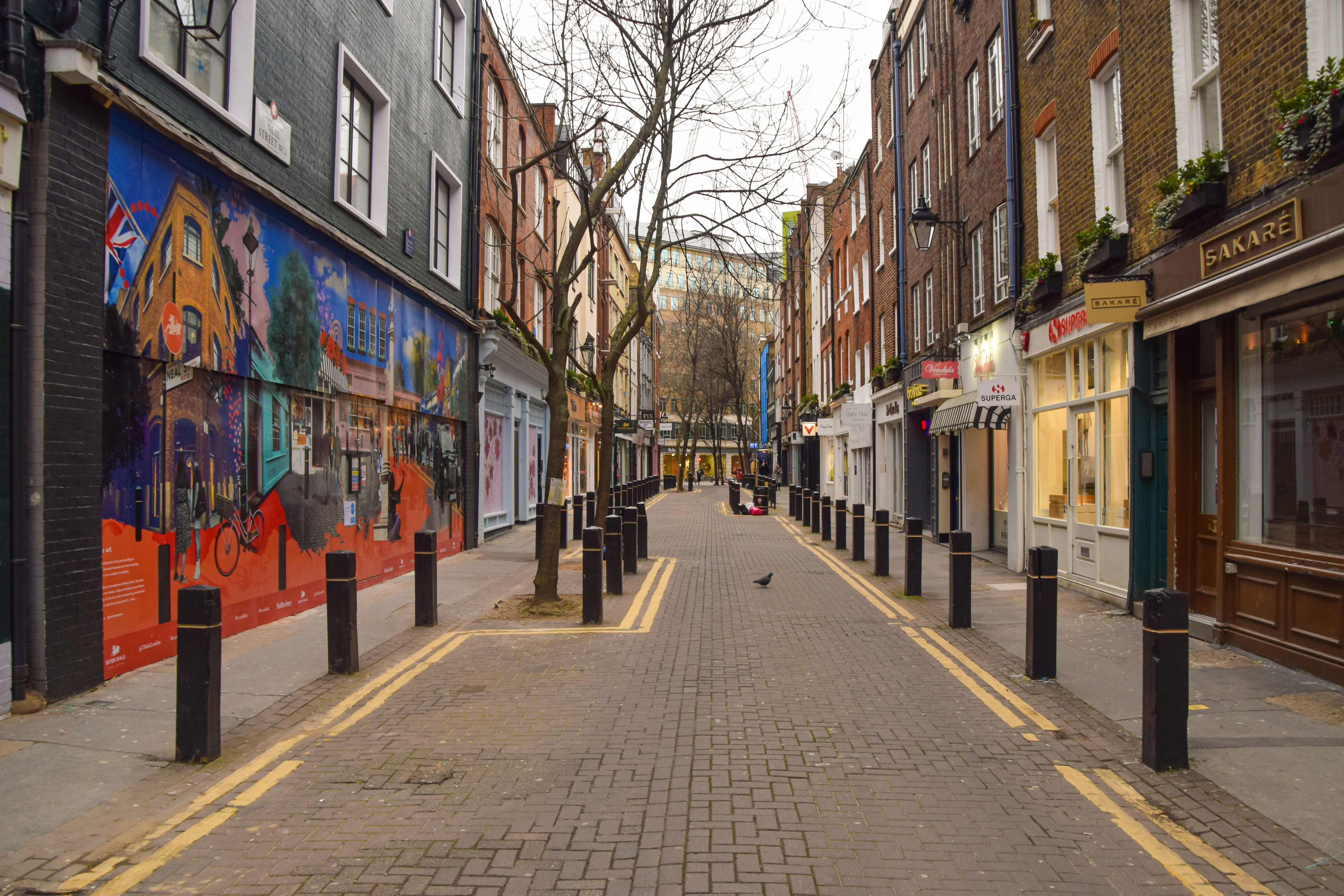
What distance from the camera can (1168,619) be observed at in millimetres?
5078

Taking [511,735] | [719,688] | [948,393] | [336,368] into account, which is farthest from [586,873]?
[948,393]

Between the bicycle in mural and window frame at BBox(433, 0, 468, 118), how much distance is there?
32.7 feet

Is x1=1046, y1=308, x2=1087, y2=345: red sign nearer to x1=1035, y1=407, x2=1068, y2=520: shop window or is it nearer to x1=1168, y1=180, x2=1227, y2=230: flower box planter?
x1=1035, y1=407, x2=1068, y2=520: shop window

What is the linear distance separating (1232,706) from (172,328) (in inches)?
357

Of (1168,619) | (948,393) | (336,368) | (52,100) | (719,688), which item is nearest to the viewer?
(1168,619)

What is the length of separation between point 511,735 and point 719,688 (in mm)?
1813

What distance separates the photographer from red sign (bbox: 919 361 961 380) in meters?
17.1

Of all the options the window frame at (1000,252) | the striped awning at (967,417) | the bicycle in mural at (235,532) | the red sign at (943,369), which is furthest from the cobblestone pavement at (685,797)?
the red sign at (943,369)

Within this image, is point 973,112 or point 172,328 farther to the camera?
point 973,112

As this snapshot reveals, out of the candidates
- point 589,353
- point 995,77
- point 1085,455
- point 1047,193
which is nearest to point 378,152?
point 1047,193

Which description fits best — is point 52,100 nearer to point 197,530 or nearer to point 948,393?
point 197,530

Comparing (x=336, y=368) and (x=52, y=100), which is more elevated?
(x=52, y=100)

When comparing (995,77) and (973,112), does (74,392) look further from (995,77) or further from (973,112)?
(973,112)

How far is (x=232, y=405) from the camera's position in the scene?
8578 millimetres
